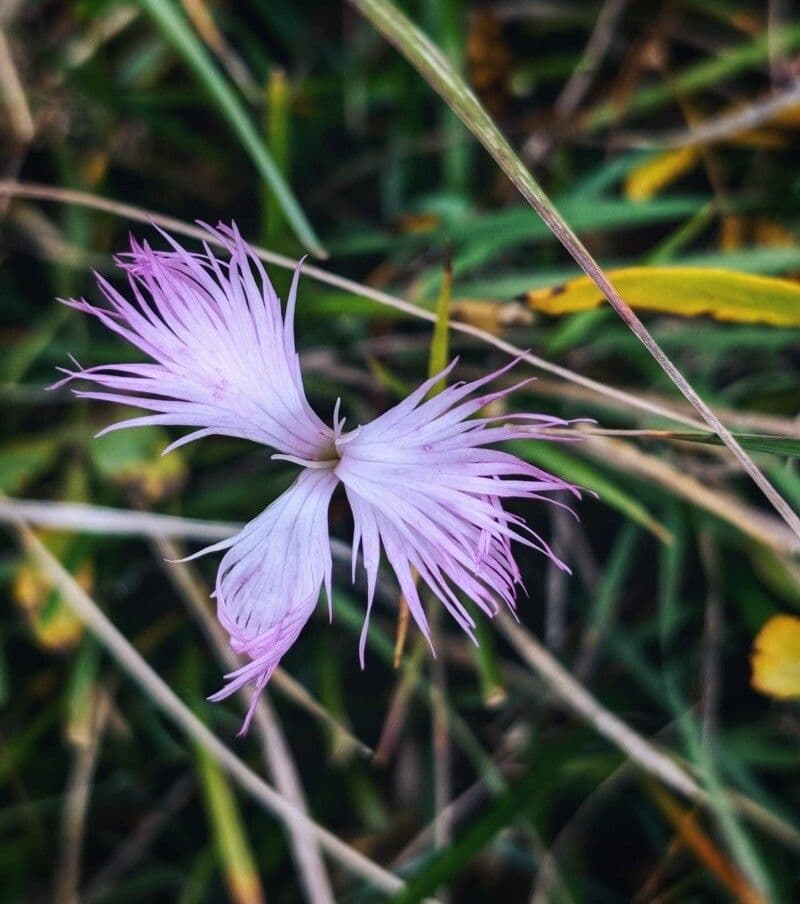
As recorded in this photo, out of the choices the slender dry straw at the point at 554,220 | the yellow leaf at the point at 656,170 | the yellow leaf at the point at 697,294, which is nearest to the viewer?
the slender dry straw at the point at 554,220

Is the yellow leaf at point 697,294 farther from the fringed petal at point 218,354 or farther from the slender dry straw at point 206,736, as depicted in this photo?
the slender dry straw at point 206,736

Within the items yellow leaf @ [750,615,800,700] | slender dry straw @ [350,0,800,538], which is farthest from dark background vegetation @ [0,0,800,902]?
slender dry straw @ [350,0,800,538]

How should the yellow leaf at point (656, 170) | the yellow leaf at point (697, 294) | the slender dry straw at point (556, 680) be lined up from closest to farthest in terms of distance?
1. the yellow leaf at point (697, 294)
2. the slender dry straw at point (556, 680)
3. the yellow leaf at point (656, 170)

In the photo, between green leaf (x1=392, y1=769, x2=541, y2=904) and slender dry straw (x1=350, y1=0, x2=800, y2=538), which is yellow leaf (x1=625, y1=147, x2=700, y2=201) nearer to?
slender dry straw (x1=350, y1=0, x2=800, y2=538)

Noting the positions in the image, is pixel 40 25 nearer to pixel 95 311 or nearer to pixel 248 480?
pixel 248 480

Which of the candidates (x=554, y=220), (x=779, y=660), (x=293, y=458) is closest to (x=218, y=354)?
(x=293, y=458)

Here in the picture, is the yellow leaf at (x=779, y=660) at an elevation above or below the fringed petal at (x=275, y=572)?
below

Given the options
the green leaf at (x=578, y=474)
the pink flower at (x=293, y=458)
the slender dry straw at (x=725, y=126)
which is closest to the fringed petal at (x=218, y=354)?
the pink flower at (x=293, y=458)
